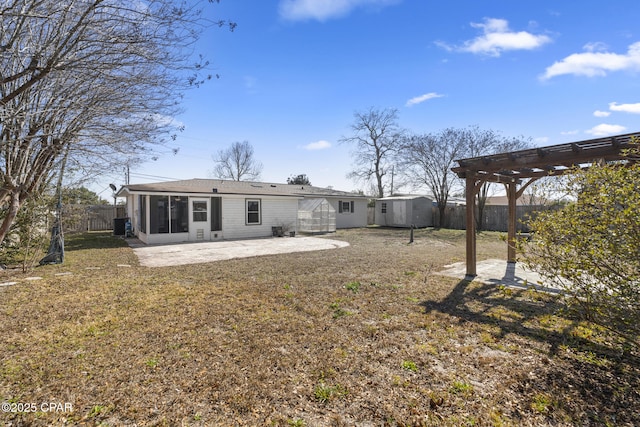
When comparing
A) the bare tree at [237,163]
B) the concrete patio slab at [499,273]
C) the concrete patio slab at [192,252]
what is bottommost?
the concrete patio slab at [499,273]

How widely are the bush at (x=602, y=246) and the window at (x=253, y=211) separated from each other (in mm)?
13852

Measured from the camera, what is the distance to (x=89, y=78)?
3811mm

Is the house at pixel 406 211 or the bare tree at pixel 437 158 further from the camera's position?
the house at pixel 406 211

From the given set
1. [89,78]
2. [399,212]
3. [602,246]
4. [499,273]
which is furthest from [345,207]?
[602,246]

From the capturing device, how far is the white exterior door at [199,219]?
13.6 m

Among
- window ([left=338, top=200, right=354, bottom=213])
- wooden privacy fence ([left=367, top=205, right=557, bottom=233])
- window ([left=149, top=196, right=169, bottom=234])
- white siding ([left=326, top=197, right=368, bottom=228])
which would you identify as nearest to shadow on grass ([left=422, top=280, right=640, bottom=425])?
window ([left=149, top=196, right=169, bottom=234])

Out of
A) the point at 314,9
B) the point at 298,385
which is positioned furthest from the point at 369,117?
the point at 298,385

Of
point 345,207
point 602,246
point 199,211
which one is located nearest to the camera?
point 602,246

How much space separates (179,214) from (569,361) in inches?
539

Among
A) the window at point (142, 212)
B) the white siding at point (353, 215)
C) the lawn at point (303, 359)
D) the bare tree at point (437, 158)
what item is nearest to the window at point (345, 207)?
the white siding at point (353, 215)

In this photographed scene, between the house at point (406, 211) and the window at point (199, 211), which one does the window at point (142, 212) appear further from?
the house at point (406, 211)

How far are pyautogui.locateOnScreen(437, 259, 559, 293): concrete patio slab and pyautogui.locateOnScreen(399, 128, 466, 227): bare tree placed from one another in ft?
47.2

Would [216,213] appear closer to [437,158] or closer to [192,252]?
[192,252]

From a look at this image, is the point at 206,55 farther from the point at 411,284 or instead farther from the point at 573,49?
the point at 573,49
